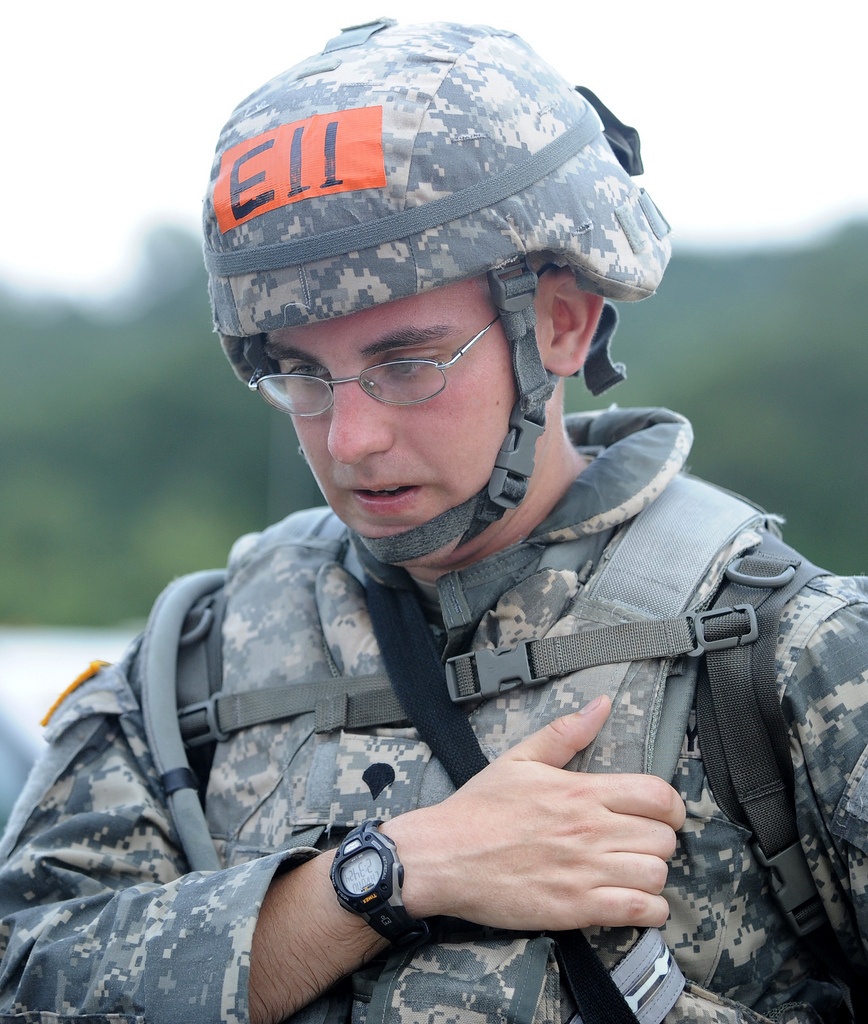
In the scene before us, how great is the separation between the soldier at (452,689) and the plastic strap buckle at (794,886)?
0.01 metres

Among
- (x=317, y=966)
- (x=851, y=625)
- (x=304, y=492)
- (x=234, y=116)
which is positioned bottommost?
(x=304, y=492)

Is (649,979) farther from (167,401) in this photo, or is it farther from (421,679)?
(167,401)

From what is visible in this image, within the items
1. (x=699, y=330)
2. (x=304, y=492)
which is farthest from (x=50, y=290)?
(x=699, y=330)

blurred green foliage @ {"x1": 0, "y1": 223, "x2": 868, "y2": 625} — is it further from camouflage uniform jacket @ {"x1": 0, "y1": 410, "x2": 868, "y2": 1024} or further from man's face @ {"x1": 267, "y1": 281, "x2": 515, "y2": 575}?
man's face @ {"x1": 267, "y1": 281, "x2": 515, "y2": 575}

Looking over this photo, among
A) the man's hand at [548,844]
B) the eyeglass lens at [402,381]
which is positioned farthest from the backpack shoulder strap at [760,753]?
the eyeglass lens at [402,381]

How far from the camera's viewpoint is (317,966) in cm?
223

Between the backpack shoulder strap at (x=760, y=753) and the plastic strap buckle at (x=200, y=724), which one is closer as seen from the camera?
the backpack shoulder strap at (x=760, y=753)

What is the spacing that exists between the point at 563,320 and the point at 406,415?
55 centimetres

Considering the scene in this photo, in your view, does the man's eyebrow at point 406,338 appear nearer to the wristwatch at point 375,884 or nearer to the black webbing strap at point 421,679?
the black webbing strap at point 421,679

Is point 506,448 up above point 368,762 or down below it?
above

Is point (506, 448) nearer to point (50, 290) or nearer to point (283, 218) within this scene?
point (283, 218)

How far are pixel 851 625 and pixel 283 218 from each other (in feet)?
4.77

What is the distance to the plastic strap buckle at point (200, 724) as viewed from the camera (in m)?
2.71

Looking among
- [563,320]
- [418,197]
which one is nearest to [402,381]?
[418,197]
